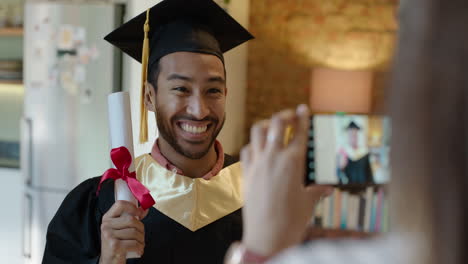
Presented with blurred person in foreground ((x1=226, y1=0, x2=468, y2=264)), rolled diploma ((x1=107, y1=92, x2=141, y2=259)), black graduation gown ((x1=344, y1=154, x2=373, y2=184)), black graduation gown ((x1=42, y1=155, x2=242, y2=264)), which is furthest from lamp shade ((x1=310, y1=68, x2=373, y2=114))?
blurred person in foreground ((x1=226, y1=0, x2=468, y2=264))

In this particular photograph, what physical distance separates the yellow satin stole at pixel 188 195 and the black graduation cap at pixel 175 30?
103mm

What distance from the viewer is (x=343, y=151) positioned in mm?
4484

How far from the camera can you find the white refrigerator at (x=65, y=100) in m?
3.43

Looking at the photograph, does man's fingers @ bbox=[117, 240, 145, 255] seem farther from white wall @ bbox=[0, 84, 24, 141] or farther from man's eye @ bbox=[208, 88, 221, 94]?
white wall @ bbox=[0, 84, 24, 141]

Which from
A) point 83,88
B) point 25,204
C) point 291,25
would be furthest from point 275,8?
point 25,204

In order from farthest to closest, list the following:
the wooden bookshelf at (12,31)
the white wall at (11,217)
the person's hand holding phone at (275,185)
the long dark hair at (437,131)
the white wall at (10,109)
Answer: the white wall at (10,109), the wooden bookshelf at (12,31), the white wall at (11,217), the person's hand holding phone at (275,185), the long dark hair at (437,131)

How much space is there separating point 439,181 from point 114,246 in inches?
36.8

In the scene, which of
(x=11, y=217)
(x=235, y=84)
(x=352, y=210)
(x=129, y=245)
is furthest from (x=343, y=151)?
(x=129, y=245)

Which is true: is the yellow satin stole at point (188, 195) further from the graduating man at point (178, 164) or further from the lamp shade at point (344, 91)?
the lamp shade at point (344, 91)

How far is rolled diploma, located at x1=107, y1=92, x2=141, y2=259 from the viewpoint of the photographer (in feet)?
4.08

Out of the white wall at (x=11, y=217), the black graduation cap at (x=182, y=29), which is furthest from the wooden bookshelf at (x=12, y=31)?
the black graduation cap at (x=182, y=29)

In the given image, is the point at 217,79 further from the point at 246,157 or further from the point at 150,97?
the point at 246,157

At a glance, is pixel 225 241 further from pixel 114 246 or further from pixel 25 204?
pixel 25 204

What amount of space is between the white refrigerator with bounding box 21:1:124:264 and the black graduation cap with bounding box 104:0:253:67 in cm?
192
